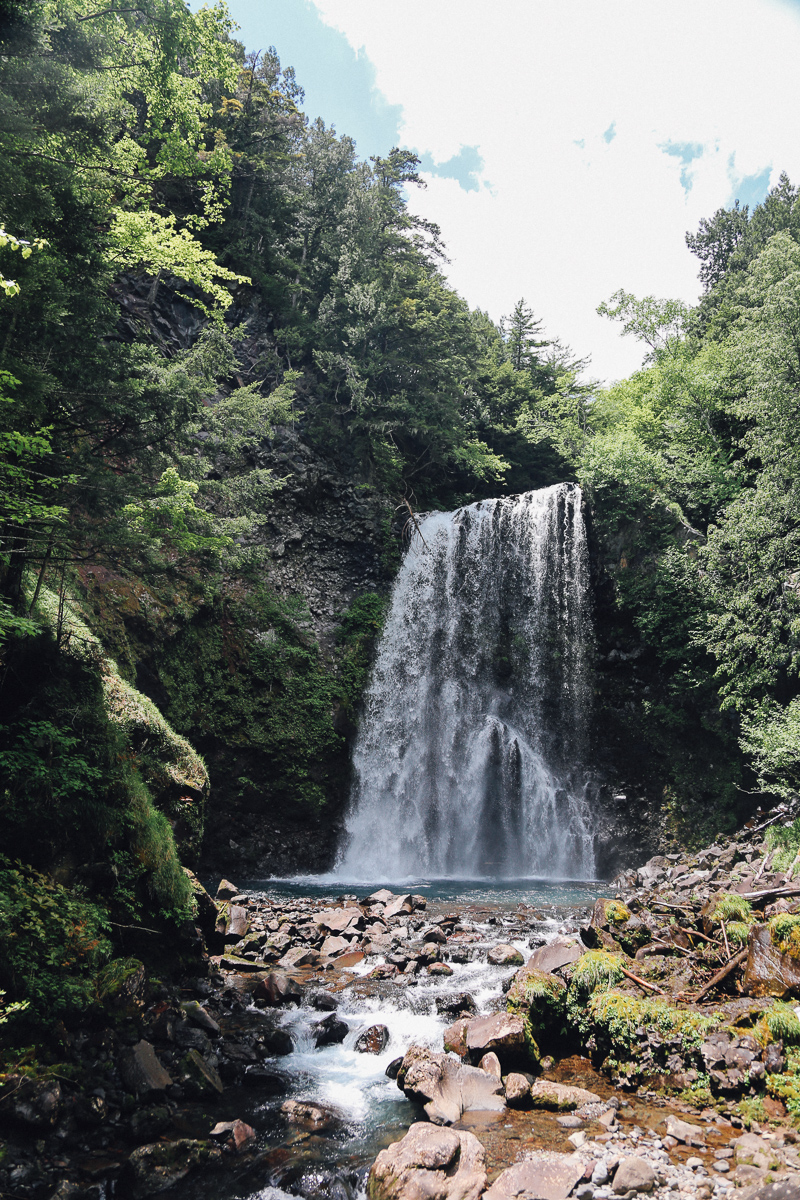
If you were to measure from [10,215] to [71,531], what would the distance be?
135 inches

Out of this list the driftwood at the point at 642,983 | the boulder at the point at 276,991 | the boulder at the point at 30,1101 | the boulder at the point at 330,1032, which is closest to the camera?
the boulder at the point at 30,1101

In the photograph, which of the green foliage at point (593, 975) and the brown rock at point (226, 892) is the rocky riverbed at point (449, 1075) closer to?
the green foliage at point (593, 975)

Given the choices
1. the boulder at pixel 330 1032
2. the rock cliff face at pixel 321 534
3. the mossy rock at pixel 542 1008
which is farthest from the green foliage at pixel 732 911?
the rock cliff face at pixel 321 534

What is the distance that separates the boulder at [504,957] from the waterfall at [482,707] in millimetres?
7887

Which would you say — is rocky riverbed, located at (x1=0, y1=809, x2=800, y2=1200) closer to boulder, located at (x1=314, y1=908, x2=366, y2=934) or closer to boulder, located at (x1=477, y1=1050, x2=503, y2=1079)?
boulder, located at (x1=477, y1=1050, x2=503, y2=1079)

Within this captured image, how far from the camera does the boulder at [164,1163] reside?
3.85 metres

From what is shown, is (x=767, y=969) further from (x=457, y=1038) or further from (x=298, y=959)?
(x=298, y=959)

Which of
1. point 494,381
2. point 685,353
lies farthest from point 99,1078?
point 494,381

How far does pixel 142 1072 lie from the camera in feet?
15.5

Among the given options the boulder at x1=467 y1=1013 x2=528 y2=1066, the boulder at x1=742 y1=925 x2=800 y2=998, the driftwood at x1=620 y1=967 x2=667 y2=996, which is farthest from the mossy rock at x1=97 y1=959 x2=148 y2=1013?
the boulder at x1=742 y1=925 x2=800 y2=998

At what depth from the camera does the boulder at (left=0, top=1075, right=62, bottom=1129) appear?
3992mm

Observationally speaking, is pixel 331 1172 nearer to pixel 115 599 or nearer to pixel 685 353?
pixel 115 599

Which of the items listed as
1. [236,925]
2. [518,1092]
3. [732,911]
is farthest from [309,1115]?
[732,911]

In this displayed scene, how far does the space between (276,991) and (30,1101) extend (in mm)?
3121
